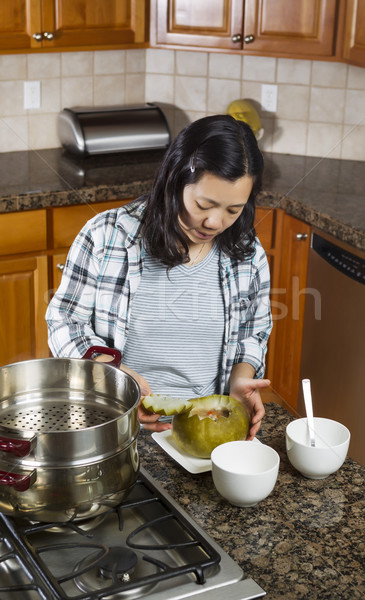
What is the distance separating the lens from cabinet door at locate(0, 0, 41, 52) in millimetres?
2637

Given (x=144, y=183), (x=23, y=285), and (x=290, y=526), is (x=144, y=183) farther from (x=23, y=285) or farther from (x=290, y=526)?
(x=290, y=526)

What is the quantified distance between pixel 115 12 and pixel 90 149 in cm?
52

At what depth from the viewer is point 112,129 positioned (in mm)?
3002

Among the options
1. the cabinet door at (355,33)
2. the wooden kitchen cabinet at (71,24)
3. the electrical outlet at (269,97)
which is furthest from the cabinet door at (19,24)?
the cabinet door at (355,33)

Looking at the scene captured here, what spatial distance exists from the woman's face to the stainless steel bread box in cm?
153

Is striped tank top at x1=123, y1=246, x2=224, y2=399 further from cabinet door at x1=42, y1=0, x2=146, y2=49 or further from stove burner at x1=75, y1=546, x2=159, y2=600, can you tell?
cabinet door at x1=42, y1=0, x2=146, y2=49

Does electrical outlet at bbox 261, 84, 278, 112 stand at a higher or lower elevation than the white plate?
higher

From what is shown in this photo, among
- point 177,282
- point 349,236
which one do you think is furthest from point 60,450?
point 349,236

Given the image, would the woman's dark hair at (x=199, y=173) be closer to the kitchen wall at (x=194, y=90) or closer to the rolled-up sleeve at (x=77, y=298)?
the rolled-up sleeve at (x=77, y=298)

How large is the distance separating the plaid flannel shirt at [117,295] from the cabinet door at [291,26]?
1373 mm

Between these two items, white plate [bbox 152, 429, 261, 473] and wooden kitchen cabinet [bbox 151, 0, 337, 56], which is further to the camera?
wooden kitchen cabinet [bbox 151, 0, 337, 56]

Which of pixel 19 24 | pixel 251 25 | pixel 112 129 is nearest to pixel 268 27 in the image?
pixel 251 25

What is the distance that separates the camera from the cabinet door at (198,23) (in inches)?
111

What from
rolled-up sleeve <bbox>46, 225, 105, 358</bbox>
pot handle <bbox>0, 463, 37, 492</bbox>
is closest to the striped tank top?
rolled-up sleeve <bbox>46, 225, 105, 358</bbox>
